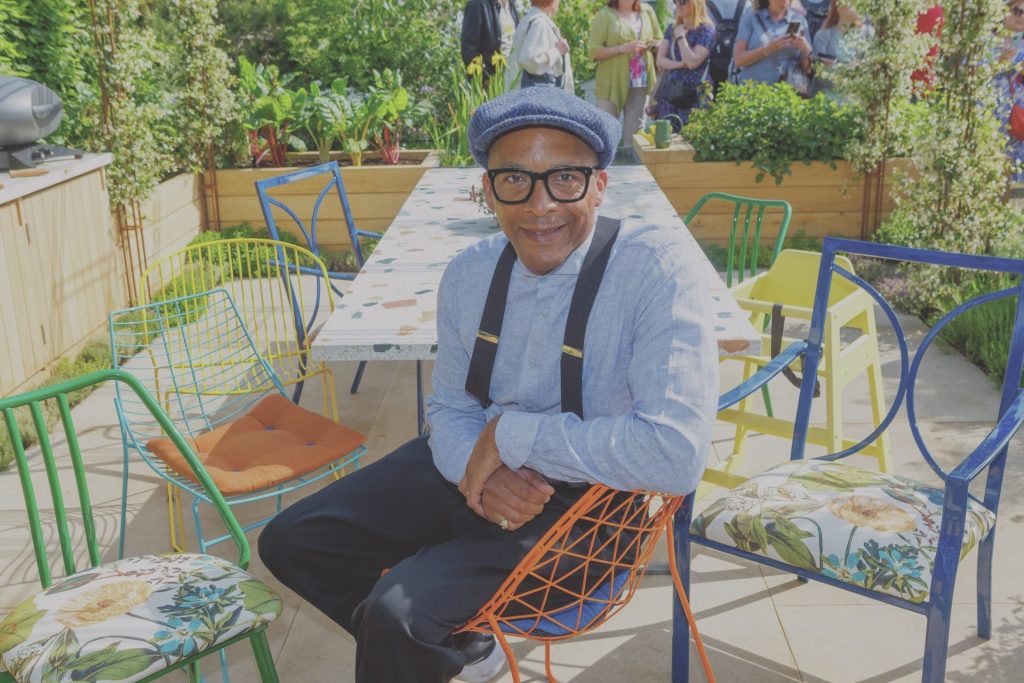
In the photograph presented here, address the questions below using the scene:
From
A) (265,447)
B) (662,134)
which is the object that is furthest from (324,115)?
(265,447)

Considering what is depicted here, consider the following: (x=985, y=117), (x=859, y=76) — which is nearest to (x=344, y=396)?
(x=985, y=117)

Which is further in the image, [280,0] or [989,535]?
[280,0]

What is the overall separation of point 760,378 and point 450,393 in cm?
85

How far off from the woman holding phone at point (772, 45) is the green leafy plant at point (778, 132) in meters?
0.59

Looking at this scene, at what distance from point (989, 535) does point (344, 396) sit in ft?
9.45

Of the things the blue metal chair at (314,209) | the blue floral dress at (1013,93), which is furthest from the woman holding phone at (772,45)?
the blue metal chair at (314,209)

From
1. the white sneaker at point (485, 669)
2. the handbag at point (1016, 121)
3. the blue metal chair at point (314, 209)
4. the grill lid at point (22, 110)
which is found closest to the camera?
the white sneaker at point (485, 669)

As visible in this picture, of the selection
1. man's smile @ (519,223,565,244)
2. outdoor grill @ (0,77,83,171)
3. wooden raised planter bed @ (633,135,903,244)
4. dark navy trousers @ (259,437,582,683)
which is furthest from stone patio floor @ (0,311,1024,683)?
wooden raised planter bed @ (633,135,903,244)

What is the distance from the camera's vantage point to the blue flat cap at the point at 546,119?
185 cm

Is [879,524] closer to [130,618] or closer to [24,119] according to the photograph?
[130,618]

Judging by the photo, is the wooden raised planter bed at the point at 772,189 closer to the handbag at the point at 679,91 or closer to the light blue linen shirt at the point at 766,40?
the light blue linen shirt at the point at 766,40

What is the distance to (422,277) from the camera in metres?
3.10

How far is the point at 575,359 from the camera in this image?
6.32 ft

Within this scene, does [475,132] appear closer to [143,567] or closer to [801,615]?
[143,567]
